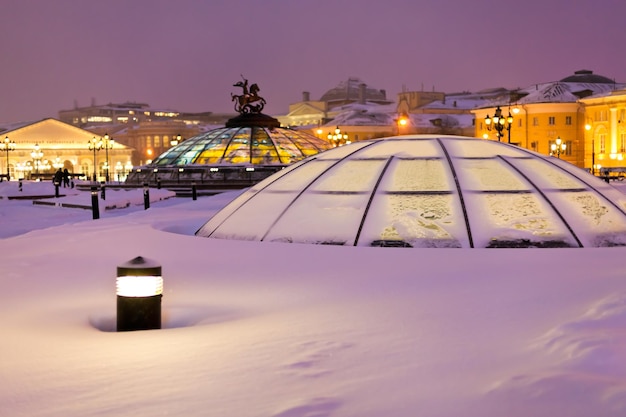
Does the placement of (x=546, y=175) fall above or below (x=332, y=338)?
above

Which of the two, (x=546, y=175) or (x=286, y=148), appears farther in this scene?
(x=286, y=148)

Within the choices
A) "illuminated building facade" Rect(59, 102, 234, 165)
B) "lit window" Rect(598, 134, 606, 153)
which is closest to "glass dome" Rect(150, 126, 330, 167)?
"lit window" Rect(598, 134, 606, 153)

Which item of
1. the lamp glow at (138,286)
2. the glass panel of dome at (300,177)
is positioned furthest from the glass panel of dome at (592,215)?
the lamp glow at (138,286)

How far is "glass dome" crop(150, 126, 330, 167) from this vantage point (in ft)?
127

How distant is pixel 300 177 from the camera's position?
11.9 metres

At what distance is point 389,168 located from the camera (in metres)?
11.1

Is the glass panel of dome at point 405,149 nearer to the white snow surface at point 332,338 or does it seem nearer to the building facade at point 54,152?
the white snow surface at point 332,338

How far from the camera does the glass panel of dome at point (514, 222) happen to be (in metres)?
9.77

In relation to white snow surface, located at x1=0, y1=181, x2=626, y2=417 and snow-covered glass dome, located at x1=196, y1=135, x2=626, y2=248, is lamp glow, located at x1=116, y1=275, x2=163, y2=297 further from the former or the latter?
snow-covered glass dome, located at x1=196, y1=135, x2=626, y2=248

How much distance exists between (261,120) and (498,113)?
46.0 feet

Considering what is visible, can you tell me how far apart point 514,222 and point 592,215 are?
132 cm

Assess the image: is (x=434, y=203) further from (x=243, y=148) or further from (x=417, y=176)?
(x=243, y=148)

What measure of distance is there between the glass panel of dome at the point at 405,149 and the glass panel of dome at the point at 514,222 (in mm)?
1345

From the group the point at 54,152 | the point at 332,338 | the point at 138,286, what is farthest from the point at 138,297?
the point at 54,152
